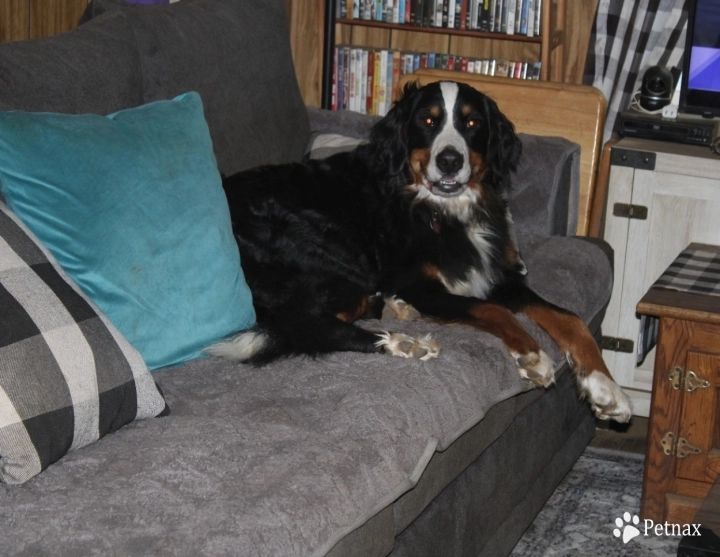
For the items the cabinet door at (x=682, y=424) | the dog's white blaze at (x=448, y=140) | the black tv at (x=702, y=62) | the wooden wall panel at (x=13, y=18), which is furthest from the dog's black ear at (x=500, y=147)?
the wooden wall panel at (x=13, y=18)

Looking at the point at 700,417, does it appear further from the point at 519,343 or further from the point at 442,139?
the point at 442,139

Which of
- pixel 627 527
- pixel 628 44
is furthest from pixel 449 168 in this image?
pixel 628 44

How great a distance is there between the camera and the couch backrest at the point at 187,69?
1851 millimetres

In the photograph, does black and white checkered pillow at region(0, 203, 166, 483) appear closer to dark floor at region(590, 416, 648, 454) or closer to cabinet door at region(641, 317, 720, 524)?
cabinet door at region(641, 317, 720, 524)

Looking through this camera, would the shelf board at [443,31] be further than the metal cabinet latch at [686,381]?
Yes

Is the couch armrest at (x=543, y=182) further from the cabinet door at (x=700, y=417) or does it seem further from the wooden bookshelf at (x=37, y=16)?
the wooden bookshelf at (x=37, y=16)

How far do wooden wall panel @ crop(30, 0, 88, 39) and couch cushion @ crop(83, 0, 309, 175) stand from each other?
1.33 meters

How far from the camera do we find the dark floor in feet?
9.37

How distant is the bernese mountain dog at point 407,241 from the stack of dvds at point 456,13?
1.45 metres

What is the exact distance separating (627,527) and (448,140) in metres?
1.01

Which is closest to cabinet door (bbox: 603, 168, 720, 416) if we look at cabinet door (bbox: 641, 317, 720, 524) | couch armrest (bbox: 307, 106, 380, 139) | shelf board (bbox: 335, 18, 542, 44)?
cabinet door (bbox: 641, 317, 720, 524)

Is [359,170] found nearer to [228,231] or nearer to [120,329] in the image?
[228,231]

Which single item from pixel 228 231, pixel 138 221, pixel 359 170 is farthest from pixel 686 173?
pixel 138 221

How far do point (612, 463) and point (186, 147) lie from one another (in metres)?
1.54
